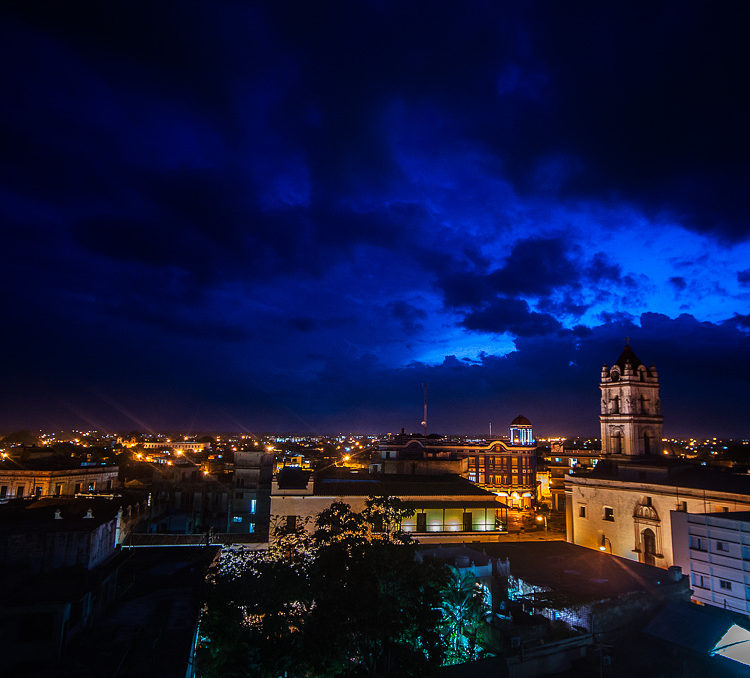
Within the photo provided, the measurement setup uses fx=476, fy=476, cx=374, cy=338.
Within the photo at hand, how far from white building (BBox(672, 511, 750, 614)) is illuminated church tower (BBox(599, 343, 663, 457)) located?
23.2m

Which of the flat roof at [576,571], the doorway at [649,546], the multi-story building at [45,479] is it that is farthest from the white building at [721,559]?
the multi-story building at [45,479]

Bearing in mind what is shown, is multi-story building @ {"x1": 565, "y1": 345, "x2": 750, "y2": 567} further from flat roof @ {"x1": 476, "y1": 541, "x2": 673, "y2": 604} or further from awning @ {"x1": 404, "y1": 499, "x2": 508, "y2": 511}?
awning @ {"x1": 404, "y1": 499, "x2": 508, "y2": 511}

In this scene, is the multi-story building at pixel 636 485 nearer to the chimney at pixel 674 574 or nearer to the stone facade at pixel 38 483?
the chimney at pixel 674 574

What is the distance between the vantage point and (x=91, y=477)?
54.6m

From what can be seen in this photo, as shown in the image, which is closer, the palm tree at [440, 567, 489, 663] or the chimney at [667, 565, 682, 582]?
the palm tree at [440, 567, 489, 663]

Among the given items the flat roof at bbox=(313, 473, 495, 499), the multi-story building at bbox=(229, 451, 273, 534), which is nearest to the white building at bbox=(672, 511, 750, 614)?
the flat roof at bbox=(313, 473, 495, 499)

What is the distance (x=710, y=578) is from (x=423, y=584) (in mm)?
26122

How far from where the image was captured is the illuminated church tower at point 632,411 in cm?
5453

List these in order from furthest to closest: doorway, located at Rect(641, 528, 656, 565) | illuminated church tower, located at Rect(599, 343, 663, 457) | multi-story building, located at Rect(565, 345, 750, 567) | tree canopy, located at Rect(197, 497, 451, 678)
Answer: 1. illuminated church tower, located at Rect(599, 343, 663, 457)
2. doorway, located at Rect(641, 528, 656, 565)
3. multi-story building, located at Rect(565, 345, 750, 567)
4. tree canopy, located at Rect(197, 497, 451, 678)

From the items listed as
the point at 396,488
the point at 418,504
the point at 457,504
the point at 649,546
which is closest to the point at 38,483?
the point at 396,488

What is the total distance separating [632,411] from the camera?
180ft

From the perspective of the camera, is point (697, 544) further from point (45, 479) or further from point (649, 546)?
point (45, 479)

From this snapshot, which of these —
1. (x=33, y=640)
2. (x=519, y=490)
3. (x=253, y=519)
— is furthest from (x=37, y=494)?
(x=519, y=490)

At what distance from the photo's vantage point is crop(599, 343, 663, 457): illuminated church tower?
54531mm
